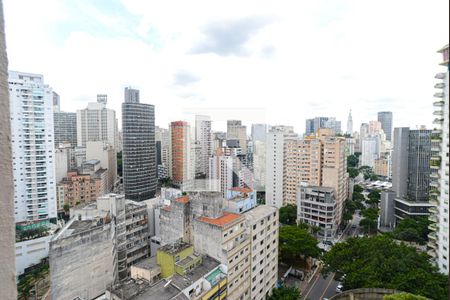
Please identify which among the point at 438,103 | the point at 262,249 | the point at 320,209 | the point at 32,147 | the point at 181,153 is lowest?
the point at 320,209

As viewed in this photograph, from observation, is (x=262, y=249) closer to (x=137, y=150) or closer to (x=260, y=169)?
(x=137, y=150)

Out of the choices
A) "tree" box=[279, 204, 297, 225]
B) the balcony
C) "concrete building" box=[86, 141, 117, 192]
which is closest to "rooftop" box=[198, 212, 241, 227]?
the balcony

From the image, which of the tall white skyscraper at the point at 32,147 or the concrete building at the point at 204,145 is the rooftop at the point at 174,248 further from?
the concrete building at the point at 204,145

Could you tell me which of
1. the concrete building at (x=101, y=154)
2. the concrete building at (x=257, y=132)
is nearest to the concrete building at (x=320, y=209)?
the concrete building at (x=257, y=132)

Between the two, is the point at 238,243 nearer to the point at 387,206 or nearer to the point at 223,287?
the point at 223,287

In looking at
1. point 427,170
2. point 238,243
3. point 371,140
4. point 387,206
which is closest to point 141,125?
point 238,243

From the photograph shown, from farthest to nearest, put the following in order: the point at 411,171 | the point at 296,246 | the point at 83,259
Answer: the point at 411,171 → the point at 296,246 → the point at 83,259

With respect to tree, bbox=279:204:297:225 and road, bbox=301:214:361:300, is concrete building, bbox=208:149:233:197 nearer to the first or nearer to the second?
tree, bbox=279:204:297:225

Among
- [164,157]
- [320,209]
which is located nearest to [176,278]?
[320,209]
